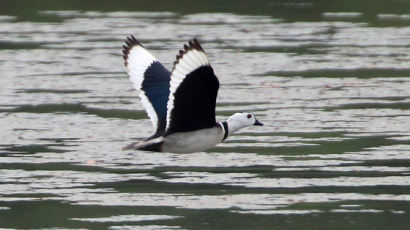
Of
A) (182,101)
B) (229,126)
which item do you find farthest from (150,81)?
(182,101)

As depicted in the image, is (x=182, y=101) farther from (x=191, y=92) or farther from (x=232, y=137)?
(x=232, y=137)

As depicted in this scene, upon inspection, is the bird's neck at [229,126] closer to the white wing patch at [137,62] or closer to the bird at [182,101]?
the bird at [182,101]

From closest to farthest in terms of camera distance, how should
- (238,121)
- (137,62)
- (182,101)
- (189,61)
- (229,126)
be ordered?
(189,61) → (182,101) → (229,126) → (238,121) → (137,62)

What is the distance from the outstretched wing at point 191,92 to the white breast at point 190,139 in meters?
0.04

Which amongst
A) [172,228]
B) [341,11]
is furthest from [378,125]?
[341,11]

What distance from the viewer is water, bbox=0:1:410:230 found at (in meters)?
8.80

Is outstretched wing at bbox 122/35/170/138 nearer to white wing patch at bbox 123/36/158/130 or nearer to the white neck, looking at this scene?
white wing patch at bbox 123/36/158/130

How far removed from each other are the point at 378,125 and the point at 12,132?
3.29 m

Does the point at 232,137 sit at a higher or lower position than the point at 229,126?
lower

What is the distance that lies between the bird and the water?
0.26 m

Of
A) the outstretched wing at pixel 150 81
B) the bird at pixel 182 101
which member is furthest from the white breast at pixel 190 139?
the outstretched wing at pixel 150 81

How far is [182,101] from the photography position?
31.4 ft

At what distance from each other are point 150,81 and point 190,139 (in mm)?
888

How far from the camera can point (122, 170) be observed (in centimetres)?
1027
